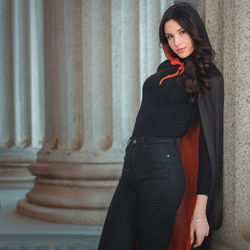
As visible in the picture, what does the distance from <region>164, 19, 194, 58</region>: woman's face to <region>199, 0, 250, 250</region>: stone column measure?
313mm

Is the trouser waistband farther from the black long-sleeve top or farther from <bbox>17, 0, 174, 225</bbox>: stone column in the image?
<bbox>17, 0, 174, 225</bbox>: stone column

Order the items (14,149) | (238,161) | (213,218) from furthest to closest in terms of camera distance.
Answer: (14,149)
(213,218)
(238,161)

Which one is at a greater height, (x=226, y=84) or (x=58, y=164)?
(x=226, y=84)

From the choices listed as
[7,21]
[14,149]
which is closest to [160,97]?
[14,149]

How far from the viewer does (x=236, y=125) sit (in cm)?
328

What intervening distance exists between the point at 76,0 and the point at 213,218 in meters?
5.23

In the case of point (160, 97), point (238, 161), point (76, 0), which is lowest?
point (238, 161)

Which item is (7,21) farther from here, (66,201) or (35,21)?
(66,201)

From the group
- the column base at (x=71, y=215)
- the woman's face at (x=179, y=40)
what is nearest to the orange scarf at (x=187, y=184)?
the woman's face at (x=179, y=40)

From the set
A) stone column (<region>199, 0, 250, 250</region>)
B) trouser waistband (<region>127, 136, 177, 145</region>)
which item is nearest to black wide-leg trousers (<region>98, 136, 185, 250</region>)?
trouser waistband (<region>127, 136, 177, 145</region>)

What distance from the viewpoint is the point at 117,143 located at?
7387mm

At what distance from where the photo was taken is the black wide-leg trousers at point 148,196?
3.22 meters

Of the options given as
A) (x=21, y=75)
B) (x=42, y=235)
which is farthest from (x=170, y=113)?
(x=21, y=75)

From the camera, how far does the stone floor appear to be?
19.4 feet
